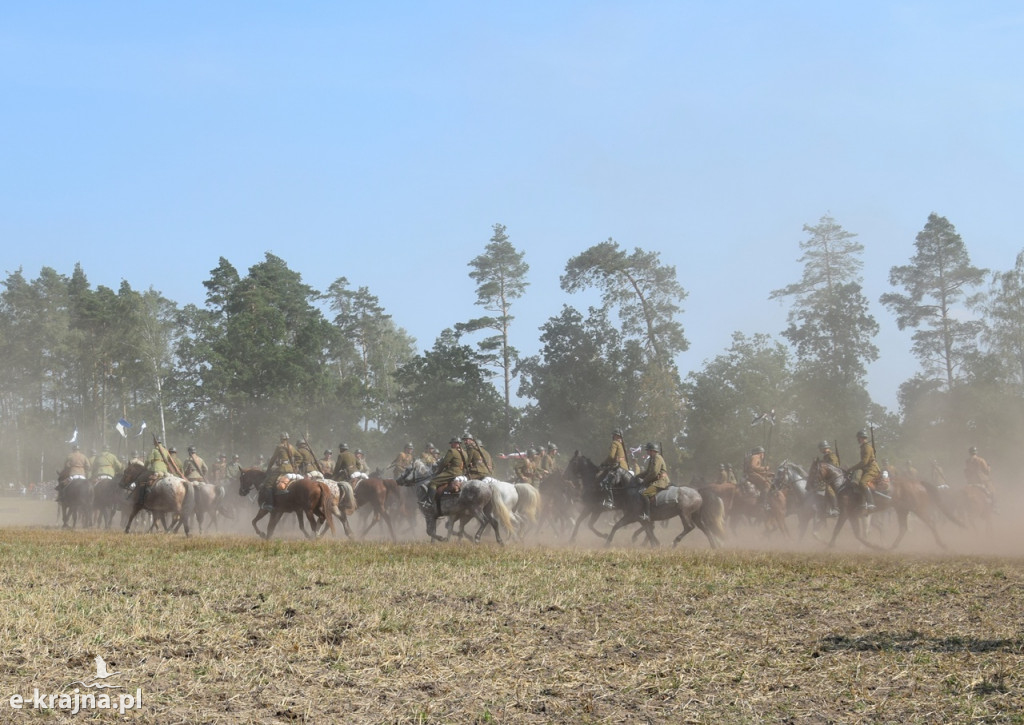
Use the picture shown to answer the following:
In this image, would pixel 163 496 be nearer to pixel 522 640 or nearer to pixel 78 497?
pixel 78 497

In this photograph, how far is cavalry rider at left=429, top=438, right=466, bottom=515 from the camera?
21.6 metres

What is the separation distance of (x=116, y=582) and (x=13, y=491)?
71.0 m

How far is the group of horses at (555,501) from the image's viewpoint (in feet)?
70.5

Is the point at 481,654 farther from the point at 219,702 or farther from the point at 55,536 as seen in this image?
the point at 55,536

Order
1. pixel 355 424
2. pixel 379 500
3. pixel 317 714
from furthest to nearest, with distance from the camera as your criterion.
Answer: pixel 355 424 → pixel 379 500 → pixel 317 714

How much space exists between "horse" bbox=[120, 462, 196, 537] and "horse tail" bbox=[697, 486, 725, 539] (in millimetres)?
11291

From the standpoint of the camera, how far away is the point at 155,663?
339 inches

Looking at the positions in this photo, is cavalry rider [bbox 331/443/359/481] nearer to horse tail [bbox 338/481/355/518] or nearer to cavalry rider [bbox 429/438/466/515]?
horse tail [bbox 338/481/355/518]

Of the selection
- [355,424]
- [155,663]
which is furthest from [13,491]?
[155,663]

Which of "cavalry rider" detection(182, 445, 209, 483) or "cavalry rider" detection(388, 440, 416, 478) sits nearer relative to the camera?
"cavalry rider" detection(388, 440, 416, 478)

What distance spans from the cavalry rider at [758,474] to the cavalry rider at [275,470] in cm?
1122

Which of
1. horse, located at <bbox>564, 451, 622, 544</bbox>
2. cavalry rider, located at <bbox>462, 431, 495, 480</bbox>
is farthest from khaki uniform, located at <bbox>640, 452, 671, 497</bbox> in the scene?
cavalry rider, located at <bbox>462, 431, 495, 480</bbox>

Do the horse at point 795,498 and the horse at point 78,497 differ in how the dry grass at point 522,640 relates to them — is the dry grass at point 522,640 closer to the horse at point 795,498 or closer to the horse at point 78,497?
the horse at point 795,498

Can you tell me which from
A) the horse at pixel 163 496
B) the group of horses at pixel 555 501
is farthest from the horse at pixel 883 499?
the horse at pixel 163 496
